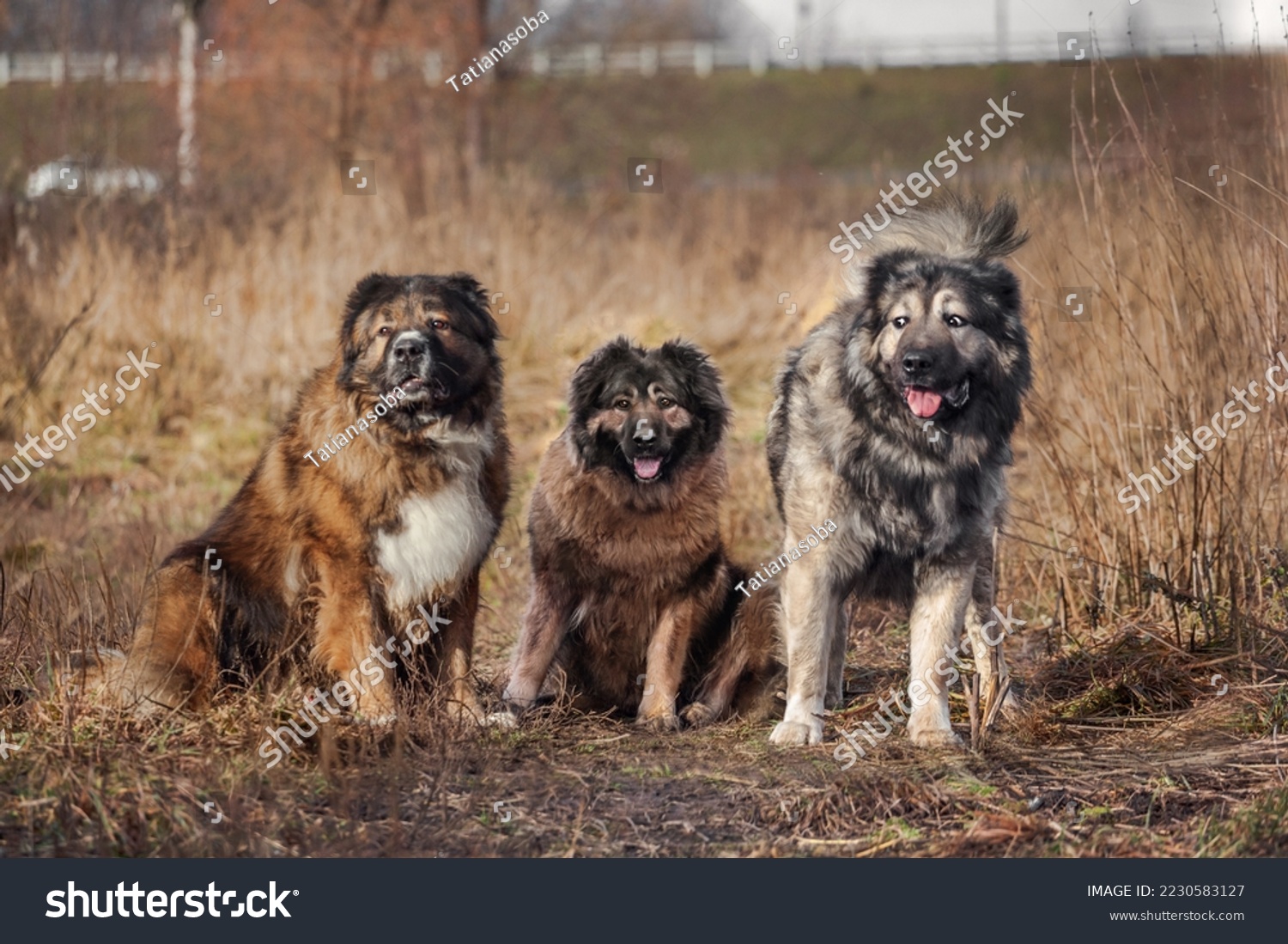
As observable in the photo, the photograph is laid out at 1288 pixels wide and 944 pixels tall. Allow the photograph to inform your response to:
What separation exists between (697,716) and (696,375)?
1.39 meters

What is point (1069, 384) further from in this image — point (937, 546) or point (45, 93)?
point (45, 93)

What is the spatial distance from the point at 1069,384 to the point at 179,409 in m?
7.15

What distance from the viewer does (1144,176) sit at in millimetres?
6121

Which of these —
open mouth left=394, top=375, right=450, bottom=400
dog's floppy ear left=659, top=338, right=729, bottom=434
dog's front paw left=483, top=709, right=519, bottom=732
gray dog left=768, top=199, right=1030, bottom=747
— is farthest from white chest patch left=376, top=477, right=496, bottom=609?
gray dog left=768, top=199, right=1030, bottom=747

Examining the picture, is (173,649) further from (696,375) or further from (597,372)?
(696,375)

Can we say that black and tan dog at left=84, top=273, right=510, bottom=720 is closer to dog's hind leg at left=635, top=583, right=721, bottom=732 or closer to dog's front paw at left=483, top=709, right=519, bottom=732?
dog's front paw at left=483, top=709, right=519, bottom=732

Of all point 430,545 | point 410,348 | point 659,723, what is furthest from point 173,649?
point 659,723

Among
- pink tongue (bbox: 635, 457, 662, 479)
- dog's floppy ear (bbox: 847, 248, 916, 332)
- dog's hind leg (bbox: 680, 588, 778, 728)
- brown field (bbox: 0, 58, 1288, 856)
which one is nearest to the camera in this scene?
brown field (bbox: 0, 58, 1288, 856)

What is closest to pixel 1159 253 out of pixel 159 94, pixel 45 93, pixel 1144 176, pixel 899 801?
pixel 1144 176

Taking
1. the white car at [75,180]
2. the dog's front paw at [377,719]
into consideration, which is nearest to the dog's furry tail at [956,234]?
the dog's front paw at [377,719]

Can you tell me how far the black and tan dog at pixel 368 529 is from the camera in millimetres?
5184

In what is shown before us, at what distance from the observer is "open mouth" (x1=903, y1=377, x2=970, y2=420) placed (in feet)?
16.0

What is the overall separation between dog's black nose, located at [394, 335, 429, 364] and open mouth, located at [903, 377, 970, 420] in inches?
69.6

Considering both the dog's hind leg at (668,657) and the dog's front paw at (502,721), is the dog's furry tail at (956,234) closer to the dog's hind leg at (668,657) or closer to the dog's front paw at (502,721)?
the dog's hind leg at (668,657)
